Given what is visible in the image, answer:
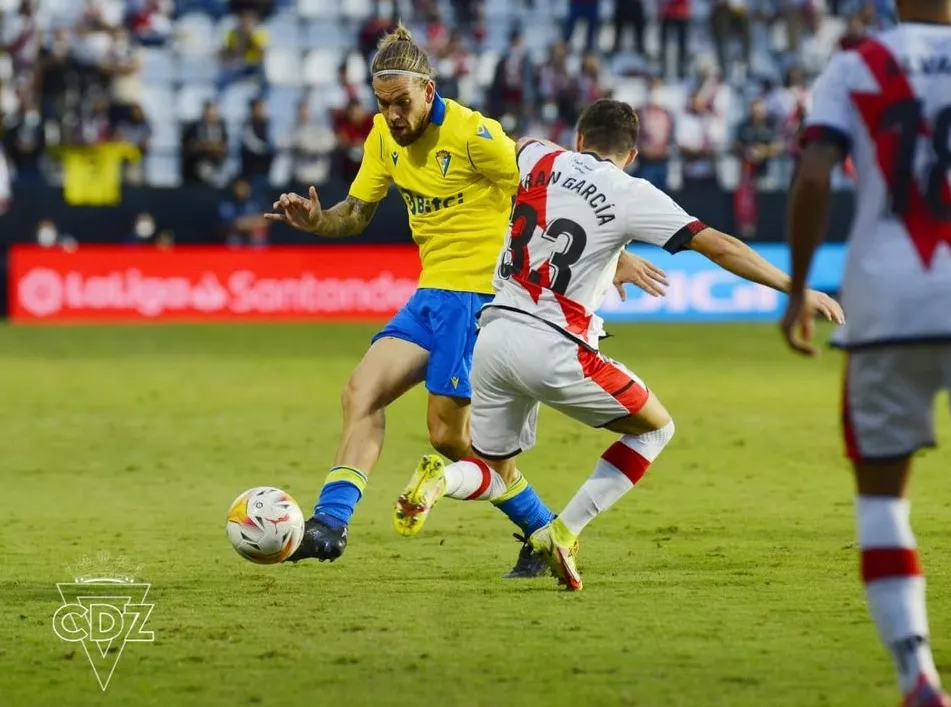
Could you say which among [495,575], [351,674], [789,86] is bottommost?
[789,86]

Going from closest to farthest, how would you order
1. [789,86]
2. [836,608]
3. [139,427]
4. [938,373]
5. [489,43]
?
[938,373]
[836,608]
[139,427]
[789,86]
[489,43]

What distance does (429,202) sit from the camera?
23.9ft

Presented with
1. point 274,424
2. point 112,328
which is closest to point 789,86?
point 112,328

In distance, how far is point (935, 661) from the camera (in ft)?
17.1

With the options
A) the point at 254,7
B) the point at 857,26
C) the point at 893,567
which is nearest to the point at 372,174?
the point at 893,567

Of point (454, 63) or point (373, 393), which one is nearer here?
point (373, 393)

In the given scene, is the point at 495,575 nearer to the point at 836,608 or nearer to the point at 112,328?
the point at 836,608

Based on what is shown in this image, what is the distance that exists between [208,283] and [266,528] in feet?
50.6

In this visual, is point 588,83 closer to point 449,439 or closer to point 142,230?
point 142,230

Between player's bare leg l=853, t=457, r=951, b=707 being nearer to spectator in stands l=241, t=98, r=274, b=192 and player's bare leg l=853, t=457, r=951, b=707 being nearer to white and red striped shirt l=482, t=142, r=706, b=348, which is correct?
white and red striped shirt l=482, t=142, r=706, b=348

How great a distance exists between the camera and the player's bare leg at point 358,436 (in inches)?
262

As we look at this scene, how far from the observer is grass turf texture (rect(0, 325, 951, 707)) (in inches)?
200

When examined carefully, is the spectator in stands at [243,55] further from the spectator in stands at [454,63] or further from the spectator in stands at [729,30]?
the spectator in stands at [729,30]

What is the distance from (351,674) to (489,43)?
22.2 m
